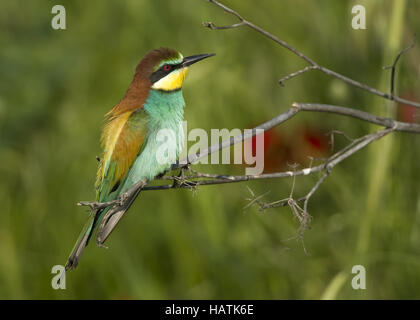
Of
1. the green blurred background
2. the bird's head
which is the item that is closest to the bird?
the bird's head

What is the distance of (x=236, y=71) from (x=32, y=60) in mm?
1258

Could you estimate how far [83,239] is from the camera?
2.20 m

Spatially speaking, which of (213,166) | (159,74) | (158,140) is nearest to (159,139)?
(158,140)

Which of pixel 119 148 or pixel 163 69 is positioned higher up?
pixel 163 69

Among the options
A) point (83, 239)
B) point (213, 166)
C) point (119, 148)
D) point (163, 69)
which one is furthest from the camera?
point (213, 166)

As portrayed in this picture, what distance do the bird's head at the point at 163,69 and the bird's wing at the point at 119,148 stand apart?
0.51ft

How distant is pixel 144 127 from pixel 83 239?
50 centimetres

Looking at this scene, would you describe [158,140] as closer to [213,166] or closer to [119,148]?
[119,148]

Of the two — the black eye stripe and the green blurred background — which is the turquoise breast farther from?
the green blurred background

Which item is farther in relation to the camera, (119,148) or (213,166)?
(213,166)

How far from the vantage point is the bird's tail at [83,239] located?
2.11 meters

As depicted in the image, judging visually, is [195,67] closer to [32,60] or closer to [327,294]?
[32,60]

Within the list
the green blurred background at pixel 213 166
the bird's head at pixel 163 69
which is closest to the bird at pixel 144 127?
the bird's head at pixel 163 69

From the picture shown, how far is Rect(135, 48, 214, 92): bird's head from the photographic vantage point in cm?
254
